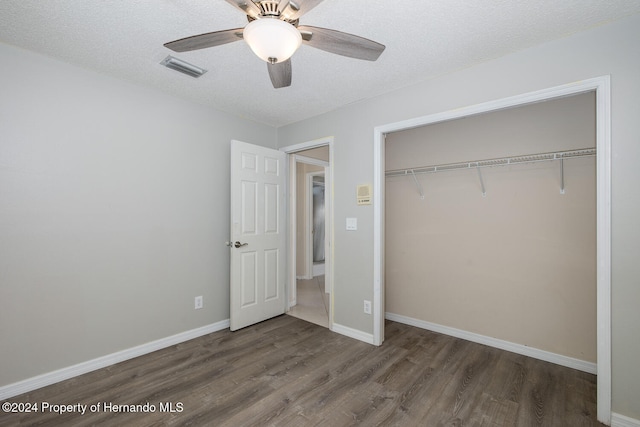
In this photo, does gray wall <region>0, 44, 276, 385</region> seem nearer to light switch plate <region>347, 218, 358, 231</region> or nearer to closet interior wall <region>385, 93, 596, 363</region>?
light switch plate <region>347, 218, 358, 231</region>

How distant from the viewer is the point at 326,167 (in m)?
5.04

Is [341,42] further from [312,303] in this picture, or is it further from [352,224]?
[312,303]

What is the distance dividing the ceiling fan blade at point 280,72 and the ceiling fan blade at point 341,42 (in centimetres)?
20

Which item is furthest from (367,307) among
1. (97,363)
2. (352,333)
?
(97,363)

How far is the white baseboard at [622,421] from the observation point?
1718 millimetres

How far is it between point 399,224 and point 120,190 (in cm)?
290

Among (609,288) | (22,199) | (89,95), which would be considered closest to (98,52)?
(89,95)

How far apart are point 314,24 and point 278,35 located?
0.66 meters

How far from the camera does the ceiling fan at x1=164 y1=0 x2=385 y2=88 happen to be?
133 centimetres

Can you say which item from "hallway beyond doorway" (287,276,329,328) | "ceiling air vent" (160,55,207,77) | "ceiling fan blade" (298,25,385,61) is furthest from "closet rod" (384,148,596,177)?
"ceiling air vent" (160,55,207,77)

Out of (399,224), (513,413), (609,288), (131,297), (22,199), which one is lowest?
(513,413)

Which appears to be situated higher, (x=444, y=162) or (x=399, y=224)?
(x=444, y=162)

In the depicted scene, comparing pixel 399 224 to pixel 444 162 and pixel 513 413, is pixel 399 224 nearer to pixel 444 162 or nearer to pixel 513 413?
pixel 444 162

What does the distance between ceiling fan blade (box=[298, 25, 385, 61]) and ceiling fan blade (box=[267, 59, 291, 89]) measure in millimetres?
198
